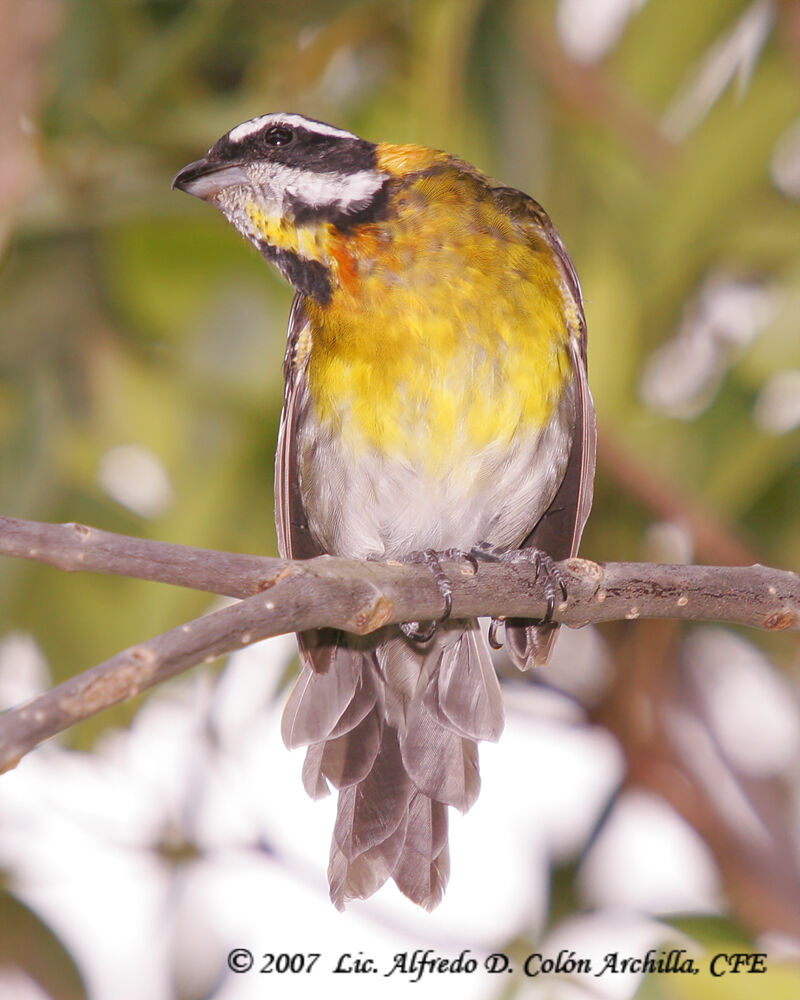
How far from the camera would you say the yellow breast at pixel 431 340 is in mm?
2492

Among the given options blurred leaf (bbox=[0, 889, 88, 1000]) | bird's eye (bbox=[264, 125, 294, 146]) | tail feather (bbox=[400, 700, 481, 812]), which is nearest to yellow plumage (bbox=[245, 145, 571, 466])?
bird's eye (bbox=[264, 125, 294, 146])

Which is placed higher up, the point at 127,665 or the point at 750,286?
Result: the point at 750,286

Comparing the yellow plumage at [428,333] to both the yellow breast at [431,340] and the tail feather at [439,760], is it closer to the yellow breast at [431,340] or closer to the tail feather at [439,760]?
A: the yellow breast at [431,340]

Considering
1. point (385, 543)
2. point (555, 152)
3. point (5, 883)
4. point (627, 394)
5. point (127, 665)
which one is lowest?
point (127, 665)

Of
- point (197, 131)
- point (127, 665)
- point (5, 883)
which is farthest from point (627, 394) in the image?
point (127, 665)

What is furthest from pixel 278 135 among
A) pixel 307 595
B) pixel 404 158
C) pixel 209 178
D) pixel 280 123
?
pixel 307 595

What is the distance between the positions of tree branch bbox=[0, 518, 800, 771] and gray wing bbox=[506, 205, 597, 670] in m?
0.48

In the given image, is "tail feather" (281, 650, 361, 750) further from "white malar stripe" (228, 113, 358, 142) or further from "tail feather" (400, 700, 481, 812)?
"white malar stripe" (228, 113, 358, 142)

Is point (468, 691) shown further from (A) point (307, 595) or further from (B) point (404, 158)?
(A) point (307, 595)

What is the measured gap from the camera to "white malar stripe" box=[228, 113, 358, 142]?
8.30 ft

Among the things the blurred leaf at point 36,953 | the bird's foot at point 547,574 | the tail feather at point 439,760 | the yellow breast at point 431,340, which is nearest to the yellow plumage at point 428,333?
the yellow breast at point 431,340

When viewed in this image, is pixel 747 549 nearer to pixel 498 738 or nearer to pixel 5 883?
pixel 498 738

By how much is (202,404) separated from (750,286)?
5.00 ft

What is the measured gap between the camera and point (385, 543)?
2.84m
